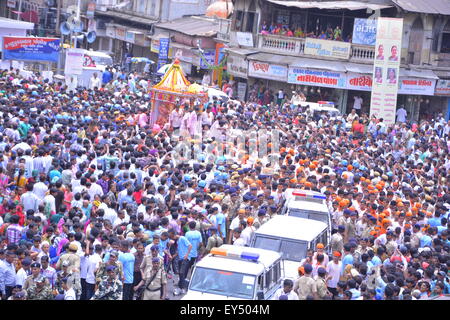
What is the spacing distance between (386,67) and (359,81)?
239 inches

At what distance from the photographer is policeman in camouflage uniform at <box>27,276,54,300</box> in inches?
448

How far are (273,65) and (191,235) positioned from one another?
84.3ft

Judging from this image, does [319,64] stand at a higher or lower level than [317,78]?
higher

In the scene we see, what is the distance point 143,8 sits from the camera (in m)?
57.0

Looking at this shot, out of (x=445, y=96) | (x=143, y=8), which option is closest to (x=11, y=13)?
(x=143, y=8)

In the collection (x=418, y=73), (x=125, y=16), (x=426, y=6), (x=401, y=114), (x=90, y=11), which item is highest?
(x=426, y=6)

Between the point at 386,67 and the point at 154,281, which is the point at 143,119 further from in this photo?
the point at 154,281

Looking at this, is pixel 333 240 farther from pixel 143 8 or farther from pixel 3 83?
pixel 143 8

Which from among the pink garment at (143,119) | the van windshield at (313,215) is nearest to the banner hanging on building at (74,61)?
the pink garment at (143,119)

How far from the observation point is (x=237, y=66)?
1654 inches

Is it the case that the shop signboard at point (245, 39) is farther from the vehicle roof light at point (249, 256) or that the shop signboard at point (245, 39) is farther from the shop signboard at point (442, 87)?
the vehicle roof light at point (249, 256)

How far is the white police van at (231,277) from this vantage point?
11945mm

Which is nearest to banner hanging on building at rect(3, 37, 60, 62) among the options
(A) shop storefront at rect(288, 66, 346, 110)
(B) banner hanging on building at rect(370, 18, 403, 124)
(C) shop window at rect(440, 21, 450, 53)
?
(A) shop storefront at rect(288, 66, 346, 110)

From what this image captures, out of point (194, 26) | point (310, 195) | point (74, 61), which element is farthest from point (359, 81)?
point (310, 195)
